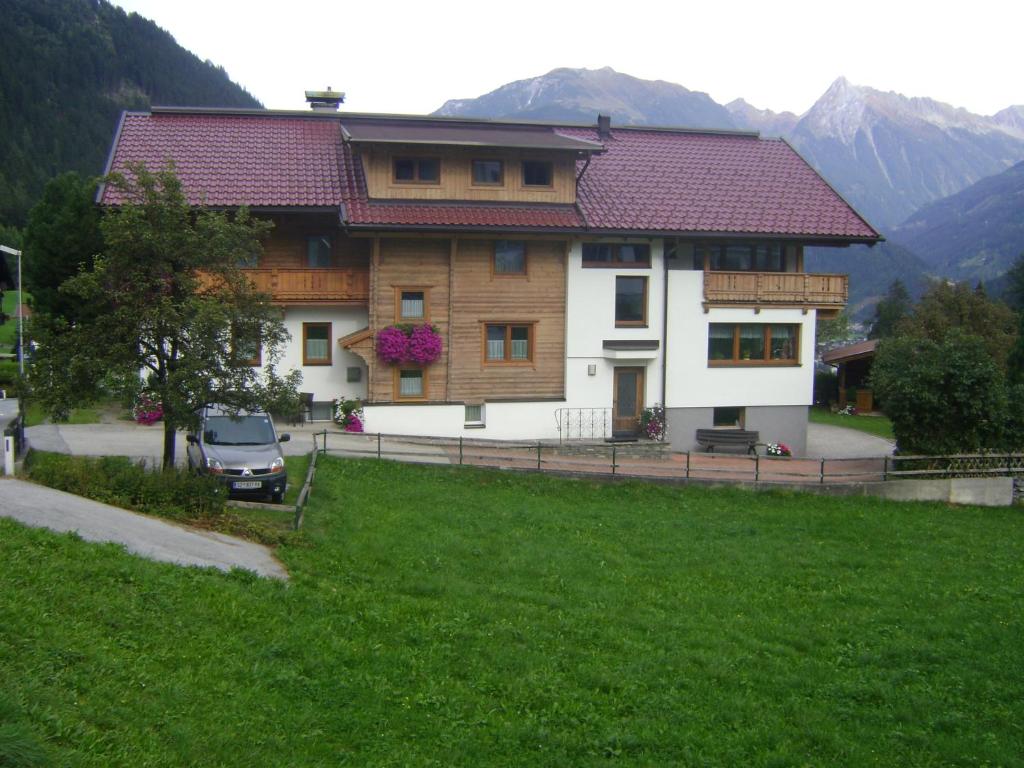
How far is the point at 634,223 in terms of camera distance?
2941cm

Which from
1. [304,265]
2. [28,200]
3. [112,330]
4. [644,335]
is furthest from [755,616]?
[28,200]

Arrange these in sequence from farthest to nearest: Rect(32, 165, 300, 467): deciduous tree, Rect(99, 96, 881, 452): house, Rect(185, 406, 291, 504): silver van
→ 1. Rect(99, 96, 881, 452): house
2. Rect(185, 406, 291, 504): silver van
3. Rect(32, 165, 300, 467): deciduous tree

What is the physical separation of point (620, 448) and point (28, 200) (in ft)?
373

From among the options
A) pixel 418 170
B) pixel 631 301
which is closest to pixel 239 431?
pixel 418 170

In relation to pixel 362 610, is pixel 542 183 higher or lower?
higher

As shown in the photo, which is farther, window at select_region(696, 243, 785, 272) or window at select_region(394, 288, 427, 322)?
window at select_region(696, 243, 785, 272)

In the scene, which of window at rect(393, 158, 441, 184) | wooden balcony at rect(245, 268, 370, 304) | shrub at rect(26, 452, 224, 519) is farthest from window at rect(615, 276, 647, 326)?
shrub at rect(26, 452, 224, 519)

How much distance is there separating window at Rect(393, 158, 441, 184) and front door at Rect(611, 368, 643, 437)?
8573 mm

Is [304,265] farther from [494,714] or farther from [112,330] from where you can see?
[494,714]

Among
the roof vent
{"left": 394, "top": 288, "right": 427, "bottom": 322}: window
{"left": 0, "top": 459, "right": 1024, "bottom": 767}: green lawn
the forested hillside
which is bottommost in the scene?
{"left": 0, "top": 459, "right": 1024, "bottom": 767}: green lawn

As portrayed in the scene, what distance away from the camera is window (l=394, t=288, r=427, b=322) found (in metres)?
28.4

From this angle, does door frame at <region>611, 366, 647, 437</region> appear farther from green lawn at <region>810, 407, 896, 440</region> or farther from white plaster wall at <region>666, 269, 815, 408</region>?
green lawn at <region>810, 407, 896, 440</region>

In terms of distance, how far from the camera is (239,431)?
62.5 feet

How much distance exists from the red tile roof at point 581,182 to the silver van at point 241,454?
9.35 meters
